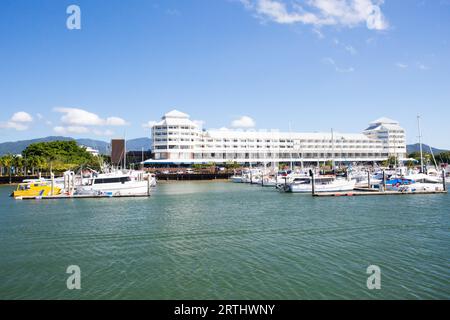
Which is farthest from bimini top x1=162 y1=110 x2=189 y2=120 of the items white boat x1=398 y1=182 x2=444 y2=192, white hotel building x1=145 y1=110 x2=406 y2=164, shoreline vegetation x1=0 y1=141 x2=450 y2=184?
white boat x1=398 y1=182 x2=444 y2=192

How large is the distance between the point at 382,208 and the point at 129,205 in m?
32.0

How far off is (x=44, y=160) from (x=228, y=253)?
108326 millimetres

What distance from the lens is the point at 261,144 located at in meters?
168

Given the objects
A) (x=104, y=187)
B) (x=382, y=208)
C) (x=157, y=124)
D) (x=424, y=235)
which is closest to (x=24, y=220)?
(x=104, y=187)

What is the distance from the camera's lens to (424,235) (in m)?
27.4

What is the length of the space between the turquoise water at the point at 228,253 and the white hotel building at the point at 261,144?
333 feet

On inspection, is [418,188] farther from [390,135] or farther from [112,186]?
[390,135]

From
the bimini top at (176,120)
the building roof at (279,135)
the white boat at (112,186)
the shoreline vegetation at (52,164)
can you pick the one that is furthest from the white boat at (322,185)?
the building roof at (279,135)

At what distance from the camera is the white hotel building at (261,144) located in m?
150

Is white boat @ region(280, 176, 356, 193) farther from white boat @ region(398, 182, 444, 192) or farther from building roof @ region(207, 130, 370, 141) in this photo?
building roof @ region(207, 130, 370, 141)

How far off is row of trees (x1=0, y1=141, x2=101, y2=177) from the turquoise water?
261 feet

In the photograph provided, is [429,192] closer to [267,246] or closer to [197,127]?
[267,246]

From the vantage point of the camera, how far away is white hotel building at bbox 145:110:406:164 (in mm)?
149750

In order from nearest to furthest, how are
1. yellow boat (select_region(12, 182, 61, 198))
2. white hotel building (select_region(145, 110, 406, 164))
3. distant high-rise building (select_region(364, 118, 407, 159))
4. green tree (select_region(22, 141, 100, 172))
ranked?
1. yellow boat (select_region(12, 182, 61, 198))
2. green tree (select_region(22, 141, 100, 172))
3. white hotel building (select_region(145, 110, 406, 164))
4. distant high-rise building (select_region(364, 118, 407, 159))
